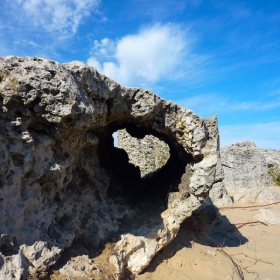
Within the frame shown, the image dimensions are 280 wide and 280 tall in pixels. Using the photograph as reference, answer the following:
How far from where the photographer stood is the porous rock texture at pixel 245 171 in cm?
1180

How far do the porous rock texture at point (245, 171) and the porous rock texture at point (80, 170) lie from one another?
6.81 meters

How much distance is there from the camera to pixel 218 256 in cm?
543

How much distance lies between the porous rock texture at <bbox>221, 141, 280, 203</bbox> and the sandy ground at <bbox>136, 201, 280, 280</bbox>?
14.5 feet

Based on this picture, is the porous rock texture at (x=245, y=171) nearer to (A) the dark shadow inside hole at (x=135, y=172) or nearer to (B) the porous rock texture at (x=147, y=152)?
(B) the porous rock texture at (x=147, y=152)

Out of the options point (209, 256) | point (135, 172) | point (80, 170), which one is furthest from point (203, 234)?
point (80, 170)

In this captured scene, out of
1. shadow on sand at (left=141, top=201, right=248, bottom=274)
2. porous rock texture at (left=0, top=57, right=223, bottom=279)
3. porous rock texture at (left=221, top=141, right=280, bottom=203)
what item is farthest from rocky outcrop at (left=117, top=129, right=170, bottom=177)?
porous rock texture at (left=0, top=57, right=223, bottom=279)

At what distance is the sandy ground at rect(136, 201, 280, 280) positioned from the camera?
15.5 feet

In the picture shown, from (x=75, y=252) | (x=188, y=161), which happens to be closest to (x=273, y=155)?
(x=188, y=161)

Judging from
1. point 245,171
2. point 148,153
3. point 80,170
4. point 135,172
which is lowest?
point 80,170

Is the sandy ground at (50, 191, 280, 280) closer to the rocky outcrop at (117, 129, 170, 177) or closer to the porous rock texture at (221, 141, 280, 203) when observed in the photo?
the porous rock texture at (221, 141, 280, 203)

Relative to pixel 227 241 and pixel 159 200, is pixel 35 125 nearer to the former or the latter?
pixel 159 200

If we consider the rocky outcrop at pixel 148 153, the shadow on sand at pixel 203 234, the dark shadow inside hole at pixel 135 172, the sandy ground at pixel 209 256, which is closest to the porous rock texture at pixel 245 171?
the rocky outcrop at pixel 148 153

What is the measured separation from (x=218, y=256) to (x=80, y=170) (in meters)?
3.31

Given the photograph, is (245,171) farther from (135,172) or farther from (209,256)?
(209,256)
